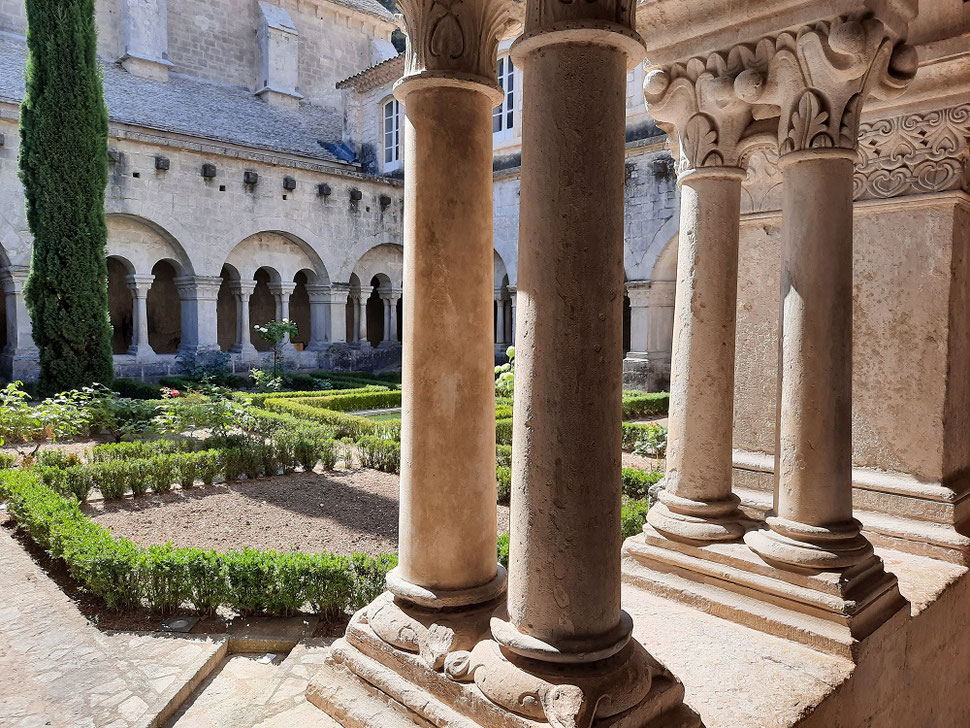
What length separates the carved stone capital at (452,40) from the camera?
2.14 metres

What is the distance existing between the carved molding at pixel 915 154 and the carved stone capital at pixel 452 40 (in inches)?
90.9

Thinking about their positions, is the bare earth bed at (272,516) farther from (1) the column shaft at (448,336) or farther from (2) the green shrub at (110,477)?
(1) the column shaft at (448,336)

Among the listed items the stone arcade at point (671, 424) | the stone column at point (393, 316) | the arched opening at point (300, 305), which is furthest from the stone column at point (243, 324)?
the stone arcade at point (671, 424)

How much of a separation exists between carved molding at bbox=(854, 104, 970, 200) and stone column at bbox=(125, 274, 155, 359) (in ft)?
47.3

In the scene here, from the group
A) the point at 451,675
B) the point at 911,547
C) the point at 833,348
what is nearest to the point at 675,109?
the point at 833,348

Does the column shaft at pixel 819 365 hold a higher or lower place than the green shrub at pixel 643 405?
higher

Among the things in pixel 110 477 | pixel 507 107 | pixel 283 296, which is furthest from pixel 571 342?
pixel 283 296

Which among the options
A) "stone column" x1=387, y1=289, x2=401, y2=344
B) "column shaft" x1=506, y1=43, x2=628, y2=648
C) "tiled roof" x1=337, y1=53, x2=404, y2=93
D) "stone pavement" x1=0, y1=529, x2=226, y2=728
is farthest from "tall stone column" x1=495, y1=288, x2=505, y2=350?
"column shaft" x1=506, y1=43, x2=628, y2=648

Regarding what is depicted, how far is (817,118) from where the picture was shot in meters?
2.81

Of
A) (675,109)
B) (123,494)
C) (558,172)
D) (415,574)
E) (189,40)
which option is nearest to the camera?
(558,172)

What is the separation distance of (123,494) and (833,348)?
6.21 metres

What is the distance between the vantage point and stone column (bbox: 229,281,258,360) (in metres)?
16.1

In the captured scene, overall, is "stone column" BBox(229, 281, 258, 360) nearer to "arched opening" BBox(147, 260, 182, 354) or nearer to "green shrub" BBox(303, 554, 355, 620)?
"arched opening" BBox(147, 260, 182, 354)

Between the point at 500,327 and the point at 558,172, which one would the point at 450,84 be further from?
the point at 500,327
